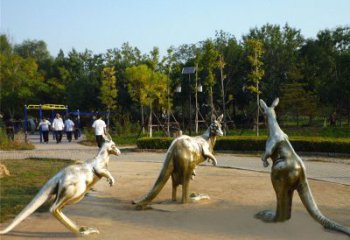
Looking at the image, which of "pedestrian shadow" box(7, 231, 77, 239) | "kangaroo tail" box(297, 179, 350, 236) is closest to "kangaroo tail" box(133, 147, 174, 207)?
"pedestrian shadow" box(7, 231, 77, 239)

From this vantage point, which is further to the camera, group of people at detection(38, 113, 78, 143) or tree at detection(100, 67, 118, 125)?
tree at detection(100, 67, 118, 125)

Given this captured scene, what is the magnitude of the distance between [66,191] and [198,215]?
8.28 feet

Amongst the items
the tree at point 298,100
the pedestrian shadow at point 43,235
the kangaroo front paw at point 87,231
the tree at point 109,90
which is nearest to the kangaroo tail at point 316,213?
the kangaroo front paw at point 87,231

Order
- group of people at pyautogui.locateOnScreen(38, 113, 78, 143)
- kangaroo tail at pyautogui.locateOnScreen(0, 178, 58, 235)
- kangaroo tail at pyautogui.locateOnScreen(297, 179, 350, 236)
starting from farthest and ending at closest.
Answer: group of people at pyautogui.locateOnScreen(38, 113, 78, 143)
kangaroo tail at pyautogui.locateOnScreen(297, 179, 350, 236)
kangaroo tail at pyautogui.locateOnScreen(0, 178, 58, 235)

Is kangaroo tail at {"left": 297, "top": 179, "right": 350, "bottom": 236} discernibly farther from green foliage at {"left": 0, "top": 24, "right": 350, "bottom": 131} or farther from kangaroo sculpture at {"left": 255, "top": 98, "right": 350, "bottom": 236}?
green foliage at {"left": 0, "top": 24, "right": 350, "bottom": 131}

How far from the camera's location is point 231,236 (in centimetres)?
667

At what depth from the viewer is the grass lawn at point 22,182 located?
866cm

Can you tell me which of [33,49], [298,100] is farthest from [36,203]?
[33,49]

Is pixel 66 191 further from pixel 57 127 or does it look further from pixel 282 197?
pixel 57 127

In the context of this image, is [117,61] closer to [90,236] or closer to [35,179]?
[35,179]

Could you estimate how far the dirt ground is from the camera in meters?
6.79

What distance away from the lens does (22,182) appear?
11781 millimetres

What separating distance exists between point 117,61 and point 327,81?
19054 millimetres

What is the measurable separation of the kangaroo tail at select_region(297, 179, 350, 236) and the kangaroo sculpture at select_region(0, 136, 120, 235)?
2.88 meters
